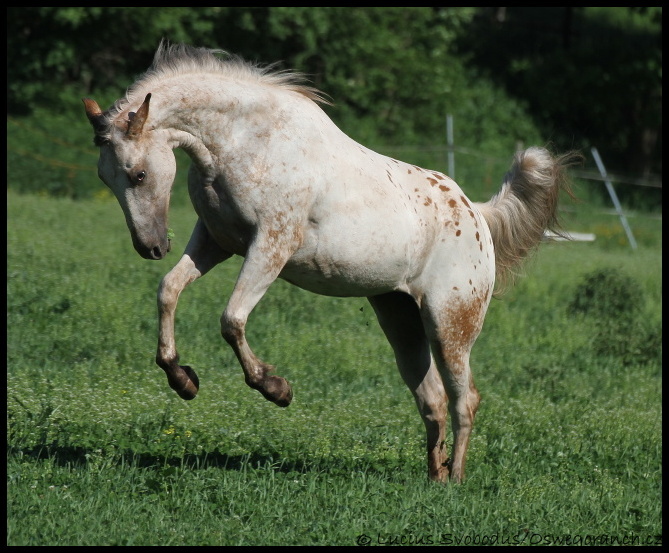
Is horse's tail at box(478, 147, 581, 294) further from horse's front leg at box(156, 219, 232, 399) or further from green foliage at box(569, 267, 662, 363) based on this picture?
green foliage at box(569, 267, 662, 363)

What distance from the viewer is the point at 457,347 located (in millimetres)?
6801

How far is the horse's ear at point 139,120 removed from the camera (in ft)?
17.3

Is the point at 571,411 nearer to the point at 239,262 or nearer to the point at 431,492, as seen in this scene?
the point at 431,492

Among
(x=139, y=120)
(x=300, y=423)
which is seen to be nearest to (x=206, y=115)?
(x=139, y=120)

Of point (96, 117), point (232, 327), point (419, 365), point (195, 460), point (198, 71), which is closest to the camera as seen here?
point (96, 117)

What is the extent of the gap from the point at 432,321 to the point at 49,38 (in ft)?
64.1

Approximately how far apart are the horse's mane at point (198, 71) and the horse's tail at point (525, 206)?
1.81 m

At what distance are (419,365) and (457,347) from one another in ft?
1.18

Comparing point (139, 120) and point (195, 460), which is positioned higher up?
point (139, 120)

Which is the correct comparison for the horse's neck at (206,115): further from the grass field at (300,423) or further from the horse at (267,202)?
the grass field at (300,423)

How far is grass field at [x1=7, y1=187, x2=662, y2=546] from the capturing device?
5703 mm

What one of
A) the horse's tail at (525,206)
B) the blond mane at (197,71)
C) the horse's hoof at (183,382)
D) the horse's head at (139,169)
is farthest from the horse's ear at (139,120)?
the horse's tail at (525,206)

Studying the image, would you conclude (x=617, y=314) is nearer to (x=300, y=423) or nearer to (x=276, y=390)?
(x=300, y=423)

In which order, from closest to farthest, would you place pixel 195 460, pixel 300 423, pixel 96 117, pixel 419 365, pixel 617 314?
1. pixel 96 117
2. pixel 195 460
3. pixel 419 365
4. pixel 300 423
5. pixel 617 314
